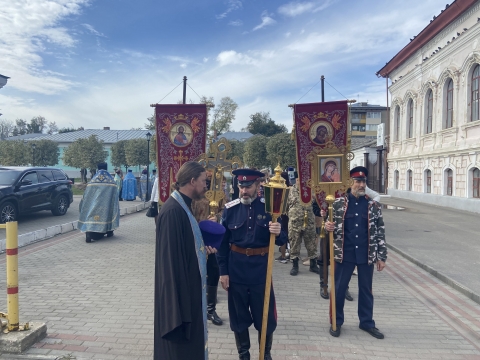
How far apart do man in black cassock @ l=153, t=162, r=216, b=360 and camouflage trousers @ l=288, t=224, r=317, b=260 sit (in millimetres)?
4450

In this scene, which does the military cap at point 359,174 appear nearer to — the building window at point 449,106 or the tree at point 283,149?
the building window at point 449,106

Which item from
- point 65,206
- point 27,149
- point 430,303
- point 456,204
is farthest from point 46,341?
point 27,149

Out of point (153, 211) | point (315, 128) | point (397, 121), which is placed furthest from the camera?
point (397, 121)

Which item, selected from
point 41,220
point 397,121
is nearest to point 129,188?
point 41,220

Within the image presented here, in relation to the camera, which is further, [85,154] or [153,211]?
[85,154]

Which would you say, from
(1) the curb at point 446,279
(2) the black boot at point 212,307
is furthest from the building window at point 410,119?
(2) the black boot at point 212,307

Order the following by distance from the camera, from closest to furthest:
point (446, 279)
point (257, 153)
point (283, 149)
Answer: point (446, 279) < point (283, 149) < point (257, 153)

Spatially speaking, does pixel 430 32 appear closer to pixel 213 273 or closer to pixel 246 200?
pixel 213 273

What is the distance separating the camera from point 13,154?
135ft

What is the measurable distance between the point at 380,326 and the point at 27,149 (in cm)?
4750

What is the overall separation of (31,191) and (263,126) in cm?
5881

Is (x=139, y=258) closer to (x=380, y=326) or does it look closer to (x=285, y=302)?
(x=285, y=302)

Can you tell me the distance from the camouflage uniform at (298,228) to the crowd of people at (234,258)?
1.47 meters

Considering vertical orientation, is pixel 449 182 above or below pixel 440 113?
below
